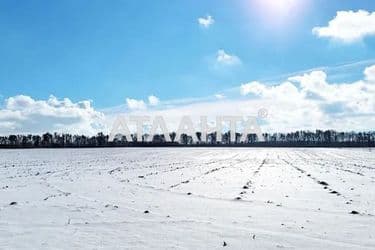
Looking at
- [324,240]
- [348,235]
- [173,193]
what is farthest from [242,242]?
[173,193]

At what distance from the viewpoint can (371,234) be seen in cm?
861

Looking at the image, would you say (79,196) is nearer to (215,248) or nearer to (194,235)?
(194,235)

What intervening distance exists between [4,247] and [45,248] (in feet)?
2.37

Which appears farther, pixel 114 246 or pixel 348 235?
pixel 348 235

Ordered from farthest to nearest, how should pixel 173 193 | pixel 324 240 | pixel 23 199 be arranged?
1. pixel 173 193
2. pixel 23 199
3. pixel 324 240

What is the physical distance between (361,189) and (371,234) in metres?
9.23

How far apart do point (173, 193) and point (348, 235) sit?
8.29 m

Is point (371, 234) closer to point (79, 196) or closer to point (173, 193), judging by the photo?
point (173, 193)

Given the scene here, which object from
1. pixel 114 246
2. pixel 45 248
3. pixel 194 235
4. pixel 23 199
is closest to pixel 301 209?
pixel 194 235

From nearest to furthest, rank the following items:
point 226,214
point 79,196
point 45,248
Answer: point 45,248 → point 226,214 → point 79,196

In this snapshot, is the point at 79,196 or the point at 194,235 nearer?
the point at 194,235

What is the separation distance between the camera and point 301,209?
39.3 feet

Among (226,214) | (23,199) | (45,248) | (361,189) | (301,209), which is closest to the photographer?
(45,248)

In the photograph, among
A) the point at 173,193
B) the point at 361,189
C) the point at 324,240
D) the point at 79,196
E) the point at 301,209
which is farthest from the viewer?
the point at 361,189
